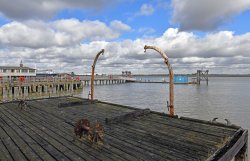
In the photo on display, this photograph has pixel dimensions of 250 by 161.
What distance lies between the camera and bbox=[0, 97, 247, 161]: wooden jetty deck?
6406 mm

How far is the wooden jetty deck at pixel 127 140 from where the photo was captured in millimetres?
6406

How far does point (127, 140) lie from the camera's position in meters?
7.81

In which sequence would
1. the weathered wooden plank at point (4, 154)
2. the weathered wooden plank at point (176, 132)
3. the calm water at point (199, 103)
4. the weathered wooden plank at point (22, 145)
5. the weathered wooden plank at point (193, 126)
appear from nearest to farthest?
the weathered wooden plank at point (4, 154), the weathered wooden plank at point (22, 145), the weathered wooden plank at point (176, 132), the weathered wooden plank at point (193, 126), the calm water at point (199, 103)

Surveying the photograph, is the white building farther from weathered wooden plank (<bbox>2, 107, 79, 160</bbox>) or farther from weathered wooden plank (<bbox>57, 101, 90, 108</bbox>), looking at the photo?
weathered wooden plank (<bbox>2, 107, 79, 160</bbox>)

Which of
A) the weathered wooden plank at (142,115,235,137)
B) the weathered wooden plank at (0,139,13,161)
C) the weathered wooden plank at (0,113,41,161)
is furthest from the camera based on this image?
the weathered wooden plank at (142,115,235,137)

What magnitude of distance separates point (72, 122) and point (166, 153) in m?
5.56

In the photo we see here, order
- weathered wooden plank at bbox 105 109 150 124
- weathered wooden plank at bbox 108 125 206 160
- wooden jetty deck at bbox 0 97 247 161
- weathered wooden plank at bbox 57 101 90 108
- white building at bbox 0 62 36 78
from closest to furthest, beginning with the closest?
wooden jetty deck at bbox 0 97 247 161
weathered wooden plank at bbox 108 125 206 160
weathered wooden plank at bbox 105 109 150 124
weathered wooden plank at bbox 57 101 90 108
white building at bbox 0 62 36 78

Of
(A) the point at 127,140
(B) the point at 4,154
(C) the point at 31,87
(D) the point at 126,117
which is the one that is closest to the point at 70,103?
(D) the point at 126,117

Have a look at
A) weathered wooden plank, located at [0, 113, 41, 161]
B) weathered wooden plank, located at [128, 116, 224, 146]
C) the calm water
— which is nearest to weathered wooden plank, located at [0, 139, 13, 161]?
weathered wooden plank, located at [0, 113, 41, 161]

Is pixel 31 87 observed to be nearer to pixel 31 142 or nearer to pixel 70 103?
pixel 70 103

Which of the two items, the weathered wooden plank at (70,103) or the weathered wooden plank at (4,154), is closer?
the weathered wooden plank at (4,154)

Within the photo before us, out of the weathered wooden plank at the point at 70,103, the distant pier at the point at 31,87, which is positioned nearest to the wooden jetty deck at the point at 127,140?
the weathered wooden plank at the point at 70,103

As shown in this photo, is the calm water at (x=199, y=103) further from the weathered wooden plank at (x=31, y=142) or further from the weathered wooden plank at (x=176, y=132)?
the weathered wooden plank at (x=31, y=142)

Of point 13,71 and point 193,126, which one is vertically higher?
point 13,71
